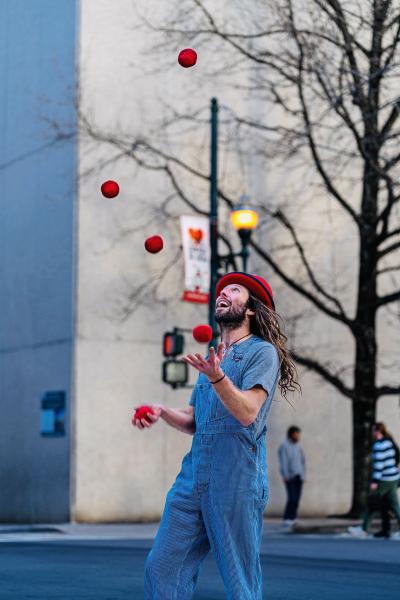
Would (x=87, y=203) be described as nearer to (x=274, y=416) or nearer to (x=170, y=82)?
(x=170, y=82)

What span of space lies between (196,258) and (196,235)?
0.42 meters

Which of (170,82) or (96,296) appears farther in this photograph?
(170,82)

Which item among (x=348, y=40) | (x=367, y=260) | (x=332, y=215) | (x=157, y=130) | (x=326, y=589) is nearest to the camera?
(x=326, y=589)

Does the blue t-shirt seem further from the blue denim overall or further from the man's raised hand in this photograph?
the man's raised hand

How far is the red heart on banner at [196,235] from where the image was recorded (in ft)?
67.1

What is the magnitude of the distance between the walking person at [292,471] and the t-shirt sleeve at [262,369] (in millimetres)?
15969

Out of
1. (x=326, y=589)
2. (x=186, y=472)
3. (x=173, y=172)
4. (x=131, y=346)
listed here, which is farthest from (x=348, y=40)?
(x=186, y=472)

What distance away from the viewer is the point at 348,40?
1922 centimetres

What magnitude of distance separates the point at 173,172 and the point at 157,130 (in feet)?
3.13

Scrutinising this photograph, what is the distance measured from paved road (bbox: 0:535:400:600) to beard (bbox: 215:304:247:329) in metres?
3.88

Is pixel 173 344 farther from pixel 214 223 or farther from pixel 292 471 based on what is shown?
pixel 292 471

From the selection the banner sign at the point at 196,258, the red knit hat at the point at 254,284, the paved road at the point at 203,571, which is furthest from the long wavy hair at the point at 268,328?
the banner sign at the point at 196,258

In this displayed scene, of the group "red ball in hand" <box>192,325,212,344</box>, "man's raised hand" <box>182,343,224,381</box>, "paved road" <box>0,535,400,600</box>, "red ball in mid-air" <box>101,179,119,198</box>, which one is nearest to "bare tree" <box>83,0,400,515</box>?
"paved road" <box>0,535,400,600</box>

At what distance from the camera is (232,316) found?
5.13m
